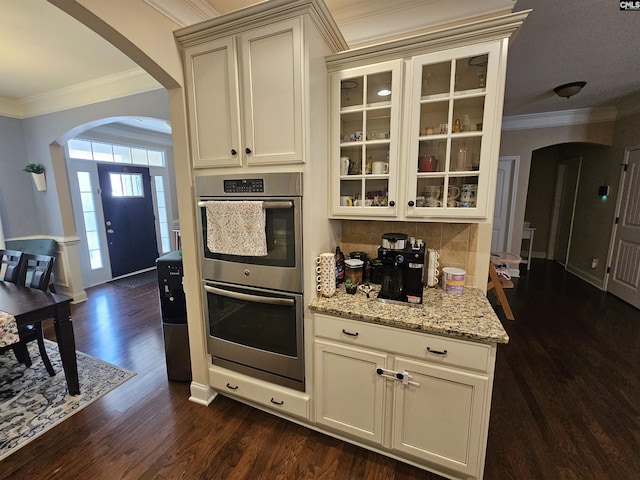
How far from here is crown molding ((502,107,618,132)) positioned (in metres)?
4.09

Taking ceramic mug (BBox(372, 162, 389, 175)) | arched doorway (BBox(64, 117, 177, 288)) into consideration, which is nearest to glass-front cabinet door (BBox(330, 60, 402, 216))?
ceramic mug (BBox(372, 162, 389, 175))

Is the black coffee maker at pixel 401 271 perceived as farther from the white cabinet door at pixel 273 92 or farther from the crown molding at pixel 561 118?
the crown molding at pixel 561 118

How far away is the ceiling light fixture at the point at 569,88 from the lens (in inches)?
121

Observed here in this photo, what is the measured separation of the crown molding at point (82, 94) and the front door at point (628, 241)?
5.83 meters

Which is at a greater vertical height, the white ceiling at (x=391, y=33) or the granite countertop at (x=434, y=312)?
the white ceiling at (x=391, y=33)

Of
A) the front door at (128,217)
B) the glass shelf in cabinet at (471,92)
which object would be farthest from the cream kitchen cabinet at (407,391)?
the front door at (128,217)

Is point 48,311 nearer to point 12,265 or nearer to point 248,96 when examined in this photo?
point 12,265

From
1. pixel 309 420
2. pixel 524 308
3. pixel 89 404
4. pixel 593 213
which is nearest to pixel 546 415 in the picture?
pixel 309 420

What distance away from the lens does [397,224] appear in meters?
1.90

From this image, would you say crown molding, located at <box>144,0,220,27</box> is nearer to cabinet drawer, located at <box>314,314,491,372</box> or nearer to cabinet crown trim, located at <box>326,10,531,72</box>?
cabinet crown trim, located at <box>326,10,531,72</box>

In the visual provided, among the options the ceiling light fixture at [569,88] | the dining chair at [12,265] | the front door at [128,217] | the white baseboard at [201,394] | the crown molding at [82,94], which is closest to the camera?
the white baseboard at [201,394]

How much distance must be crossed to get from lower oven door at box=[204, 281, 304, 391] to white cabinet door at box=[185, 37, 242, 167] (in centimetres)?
82

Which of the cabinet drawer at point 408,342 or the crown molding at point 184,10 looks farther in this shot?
the crown molding at point 184,10

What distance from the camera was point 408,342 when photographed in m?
1.39
